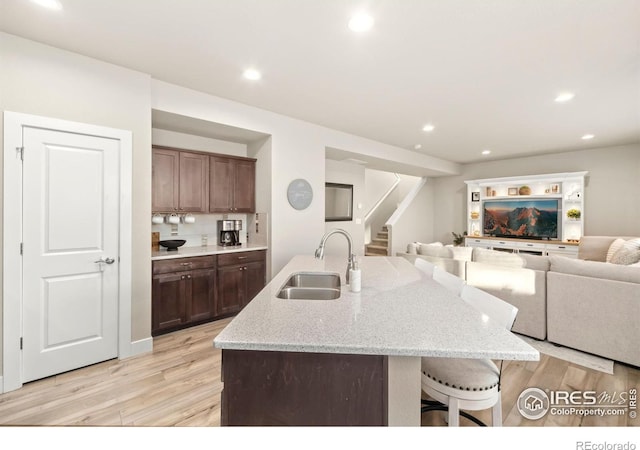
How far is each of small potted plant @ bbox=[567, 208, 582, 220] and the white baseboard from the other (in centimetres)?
732

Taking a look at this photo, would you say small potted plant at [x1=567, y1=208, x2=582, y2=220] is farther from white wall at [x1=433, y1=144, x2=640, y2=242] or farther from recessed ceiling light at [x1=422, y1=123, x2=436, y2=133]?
recessed ceiling light at [x1=422, y1=123, x2=436, y2=133]

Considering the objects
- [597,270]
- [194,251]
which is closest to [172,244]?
[194,251]

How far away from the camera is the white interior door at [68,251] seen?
2.17 meters

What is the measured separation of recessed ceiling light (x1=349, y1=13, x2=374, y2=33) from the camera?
1.89 metres

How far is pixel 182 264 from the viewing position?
313cm

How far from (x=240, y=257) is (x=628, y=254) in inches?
204

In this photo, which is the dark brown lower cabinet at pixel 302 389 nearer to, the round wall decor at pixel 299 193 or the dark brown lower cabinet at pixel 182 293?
the dark brown lower cabinet at pixel 182 293

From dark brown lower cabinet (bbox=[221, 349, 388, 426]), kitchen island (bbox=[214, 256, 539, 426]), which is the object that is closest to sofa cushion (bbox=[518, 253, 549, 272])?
kitchen island (bbox=[214, 256, 539, 426])

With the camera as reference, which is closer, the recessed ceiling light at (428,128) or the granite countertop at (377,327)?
the granite countertop at (377,327)

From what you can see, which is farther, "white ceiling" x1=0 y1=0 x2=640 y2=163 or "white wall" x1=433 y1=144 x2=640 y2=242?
"white wall" x1=433 y1=144 x2=640 y2=242

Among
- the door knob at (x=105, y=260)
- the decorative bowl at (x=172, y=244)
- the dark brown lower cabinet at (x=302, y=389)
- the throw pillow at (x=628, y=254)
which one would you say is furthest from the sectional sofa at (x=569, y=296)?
the door knob at (x=105, y=260)

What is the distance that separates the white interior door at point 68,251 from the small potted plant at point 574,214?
7.45 m

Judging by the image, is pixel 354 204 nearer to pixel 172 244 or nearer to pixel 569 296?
pixel 172 244
